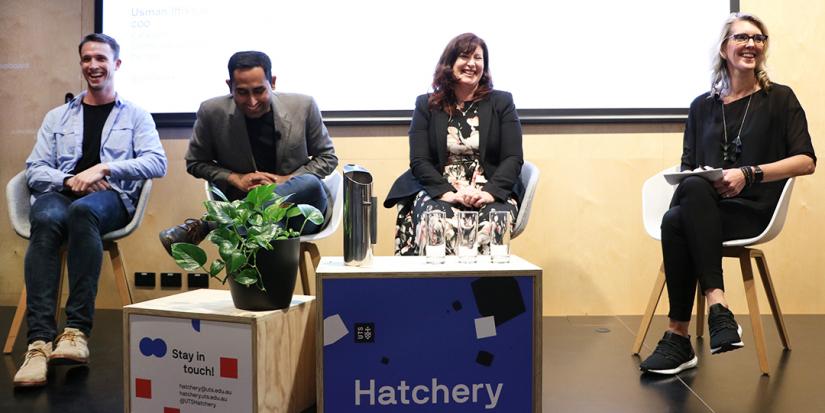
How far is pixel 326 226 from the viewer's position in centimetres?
312

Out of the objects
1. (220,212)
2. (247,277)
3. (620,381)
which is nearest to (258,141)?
A: (220,212)

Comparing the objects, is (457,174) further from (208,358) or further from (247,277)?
(208,358)

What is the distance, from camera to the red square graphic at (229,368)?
185 centimetres

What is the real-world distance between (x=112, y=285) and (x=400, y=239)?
168cm

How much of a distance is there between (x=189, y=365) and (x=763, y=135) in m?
2.18

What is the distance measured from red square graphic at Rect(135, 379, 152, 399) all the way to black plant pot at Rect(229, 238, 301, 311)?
303mm

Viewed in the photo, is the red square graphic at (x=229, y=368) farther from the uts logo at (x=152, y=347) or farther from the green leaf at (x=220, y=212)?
the green leaf at (x=220, y=212)

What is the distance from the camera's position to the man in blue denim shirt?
2596mm

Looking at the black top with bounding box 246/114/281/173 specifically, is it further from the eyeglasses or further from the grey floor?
the eyeglasses

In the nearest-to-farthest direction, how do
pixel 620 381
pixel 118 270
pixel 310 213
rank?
pixel 310 213 → pixel 620 381 → pixel 118 270

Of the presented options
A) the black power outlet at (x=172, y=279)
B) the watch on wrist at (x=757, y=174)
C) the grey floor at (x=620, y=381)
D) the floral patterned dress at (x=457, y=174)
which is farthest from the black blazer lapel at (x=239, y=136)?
the watch on wrist at (x=757, y=174)

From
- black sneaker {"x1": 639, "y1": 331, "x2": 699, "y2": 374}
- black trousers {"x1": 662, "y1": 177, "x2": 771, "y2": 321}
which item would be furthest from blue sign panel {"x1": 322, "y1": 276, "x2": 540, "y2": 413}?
black trousers {"x1": 662, "y1": 177, "x2": 771, "y2": 321}

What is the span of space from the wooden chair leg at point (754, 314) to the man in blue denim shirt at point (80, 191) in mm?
2304

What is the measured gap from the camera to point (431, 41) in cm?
370
